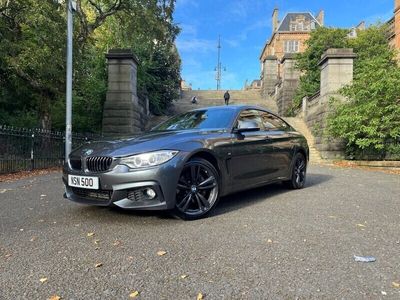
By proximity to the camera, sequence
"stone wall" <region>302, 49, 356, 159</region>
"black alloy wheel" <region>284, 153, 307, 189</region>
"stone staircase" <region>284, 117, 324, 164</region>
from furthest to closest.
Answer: "stone staircase" <region>284, 117, 324, 164</region>
"stone wall" <region>302, 49, 356, 159</region>
"black alloy wheel" <region>284, 153, 307, 189</region>

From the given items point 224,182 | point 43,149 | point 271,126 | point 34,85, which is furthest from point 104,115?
point 224,182

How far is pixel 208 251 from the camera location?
3.48 meters

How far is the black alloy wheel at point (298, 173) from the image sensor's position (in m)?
6.82

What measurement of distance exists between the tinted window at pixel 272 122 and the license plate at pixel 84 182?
302 cm

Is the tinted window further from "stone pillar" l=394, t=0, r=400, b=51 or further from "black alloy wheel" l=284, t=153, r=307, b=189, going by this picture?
"stone pillar" l=394, t=0, r=400, b=51

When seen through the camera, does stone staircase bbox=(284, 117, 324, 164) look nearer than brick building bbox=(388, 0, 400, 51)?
Yes

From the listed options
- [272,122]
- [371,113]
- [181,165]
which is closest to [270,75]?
[371,113]

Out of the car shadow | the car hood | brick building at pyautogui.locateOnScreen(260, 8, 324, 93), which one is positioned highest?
brick building at pyautogui.locateOnScreen(260, 8, 324, 93)

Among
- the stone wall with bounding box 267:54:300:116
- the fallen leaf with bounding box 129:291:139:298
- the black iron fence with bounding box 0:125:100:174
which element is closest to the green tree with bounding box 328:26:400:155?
the black iron fence with bounding box 0:125:100:174

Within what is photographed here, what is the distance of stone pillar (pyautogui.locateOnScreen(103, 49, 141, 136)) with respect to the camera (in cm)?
1413

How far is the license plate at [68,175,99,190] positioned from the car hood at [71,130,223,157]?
29cm

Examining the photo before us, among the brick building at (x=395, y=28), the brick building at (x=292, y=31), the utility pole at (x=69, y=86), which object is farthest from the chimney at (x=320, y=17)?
the utility pole at (x=69, y=86)

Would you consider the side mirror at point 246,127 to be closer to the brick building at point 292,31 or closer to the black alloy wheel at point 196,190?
the black alloy wheel at point 196,190

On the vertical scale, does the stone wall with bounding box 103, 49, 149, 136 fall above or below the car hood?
above
